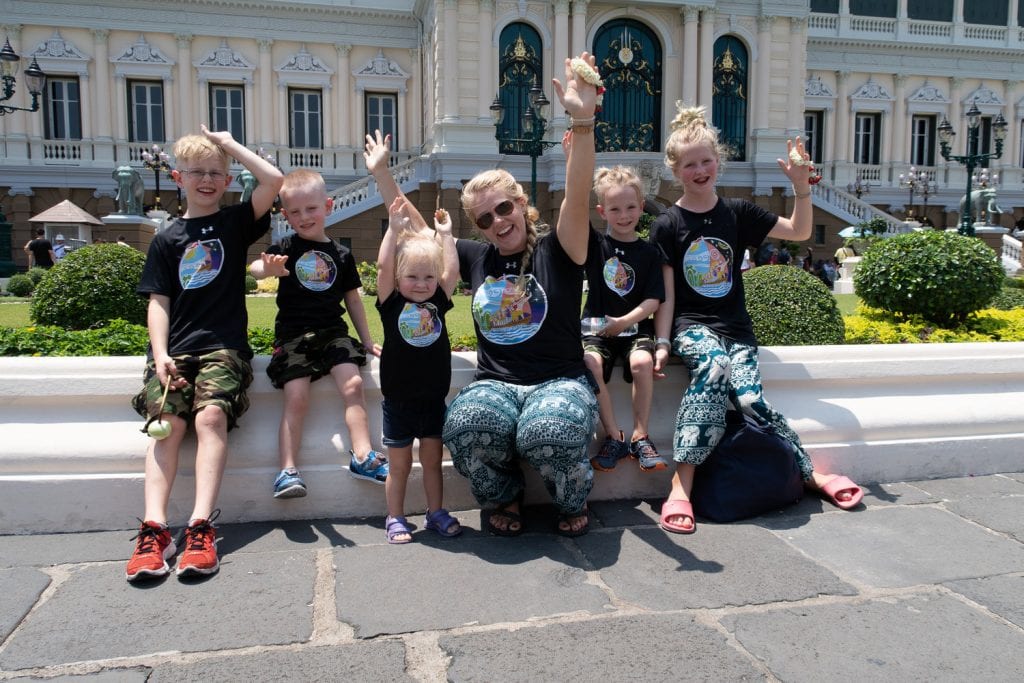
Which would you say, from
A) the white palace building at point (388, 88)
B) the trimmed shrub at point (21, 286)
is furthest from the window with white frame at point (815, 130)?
the trimmed shrub at point (21, 286)

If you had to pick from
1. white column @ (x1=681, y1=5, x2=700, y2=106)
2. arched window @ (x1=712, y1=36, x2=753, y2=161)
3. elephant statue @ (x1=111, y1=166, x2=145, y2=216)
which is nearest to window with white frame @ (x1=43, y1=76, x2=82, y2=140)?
elephant statue @ (x1=111, y1=166, x2=145, y2=216)

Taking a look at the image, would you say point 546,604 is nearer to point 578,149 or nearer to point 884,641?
point 884,641

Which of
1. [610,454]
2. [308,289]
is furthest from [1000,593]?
[308,289]

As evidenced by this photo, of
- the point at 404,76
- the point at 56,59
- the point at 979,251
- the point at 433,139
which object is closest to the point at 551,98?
the point at 433,139

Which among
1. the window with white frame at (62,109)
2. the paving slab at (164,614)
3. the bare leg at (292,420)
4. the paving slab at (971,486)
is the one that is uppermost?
the window with white frame at (62,109)

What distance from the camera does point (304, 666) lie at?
2.20 m

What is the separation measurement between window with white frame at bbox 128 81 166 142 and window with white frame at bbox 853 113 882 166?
87.3ft

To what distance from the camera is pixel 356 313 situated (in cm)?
378

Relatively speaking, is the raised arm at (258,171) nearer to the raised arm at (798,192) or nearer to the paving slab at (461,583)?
the paving slab at (461,583)

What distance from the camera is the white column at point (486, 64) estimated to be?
23.3m

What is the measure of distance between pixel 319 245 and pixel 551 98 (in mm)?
21718

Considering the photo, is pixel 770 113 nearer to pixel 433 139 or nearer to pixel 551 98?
pixel 551 98

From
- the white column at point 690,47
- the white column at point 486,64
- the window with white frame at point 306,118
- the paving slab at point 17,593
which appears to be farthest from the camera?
the window with white frame at point 306,118

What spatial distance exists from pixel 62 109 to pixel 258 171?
2733cm
